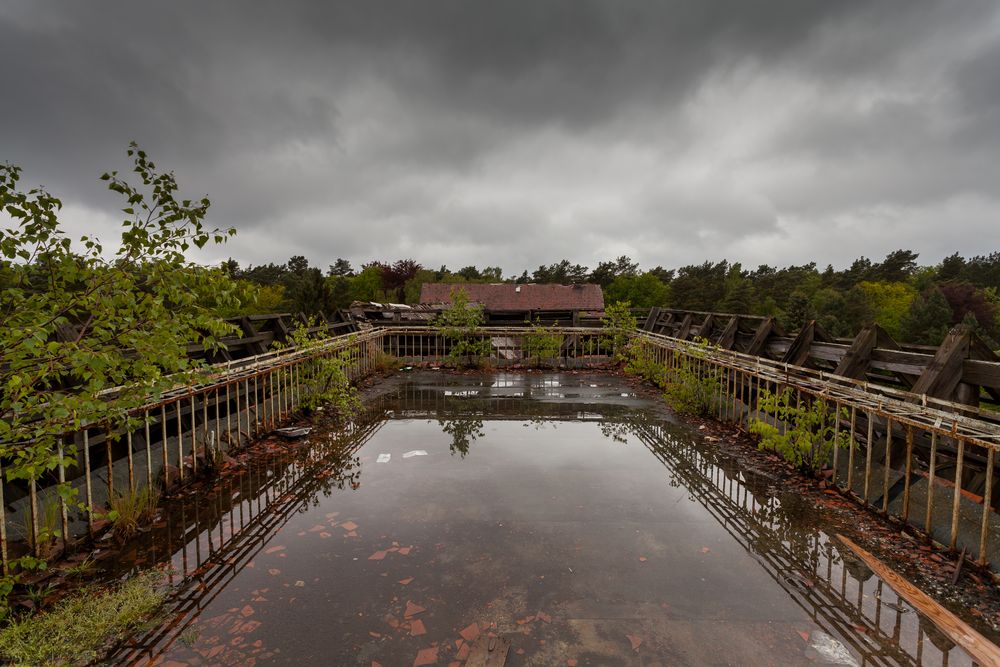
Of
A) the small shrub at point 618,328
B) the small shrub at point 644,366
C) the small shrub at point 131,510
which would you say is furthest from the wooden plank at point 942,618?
the small shrub at point 618,328

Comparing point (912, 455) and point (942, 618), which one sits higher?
point (912, 455)

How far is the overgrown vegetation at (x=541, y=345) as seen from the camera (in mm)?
13312

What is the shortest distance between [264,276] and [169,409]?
7332cm

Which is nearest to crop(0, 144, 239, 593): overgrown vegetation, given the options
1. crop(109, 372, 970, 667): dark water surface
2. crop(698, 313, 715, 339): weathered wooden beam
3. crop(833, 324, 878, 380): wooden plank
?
crop(109, 372, 970, 667): dark water surface

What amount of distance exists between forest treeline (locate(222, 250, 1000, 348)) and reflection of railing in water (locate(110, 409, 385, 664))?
2228 cm

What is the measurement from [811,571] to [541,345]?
10.2 m

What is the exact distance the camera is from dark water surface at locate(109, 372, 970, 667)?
8.20 feet

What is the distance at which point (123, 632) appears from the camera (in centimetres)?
256

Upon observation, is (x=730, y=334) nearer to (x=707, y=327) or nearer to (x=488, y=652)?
(x=707, y=327)

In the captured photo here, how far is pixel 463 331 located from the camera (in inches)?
515

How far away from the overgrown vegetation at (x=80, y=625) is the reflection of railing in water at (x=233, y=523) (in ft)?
0.46

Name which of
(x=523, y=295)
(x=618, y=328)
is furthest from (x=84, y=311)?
(x=523, y=295)

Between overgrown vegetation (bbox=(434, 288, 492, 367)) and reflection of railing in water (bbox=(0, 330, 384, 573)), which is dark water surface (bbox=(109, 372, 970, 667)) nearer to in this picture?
reflection of railing in water (bbox=(0, 330, 384, 573))

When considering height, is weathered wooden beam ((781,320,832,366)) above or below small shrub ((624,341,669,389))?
above
